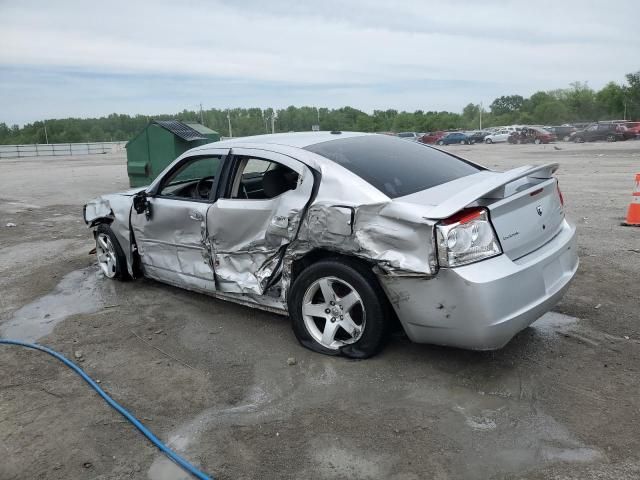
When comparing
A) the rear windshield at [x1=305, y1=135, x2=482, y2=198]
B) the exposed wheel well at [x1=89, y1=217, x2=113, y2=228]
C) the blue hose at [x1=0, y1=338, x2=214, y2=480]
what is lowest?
the blue hose at [x1=0, y1=338, x2=214, y2=480]

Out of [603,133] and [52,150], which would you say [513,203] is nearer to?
[603,133]

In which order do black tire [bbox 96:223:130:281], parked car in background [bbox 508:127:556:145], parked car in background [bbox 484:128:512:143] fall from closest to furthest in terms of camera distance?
black tire [bbox 96:223:130:281] < parked car in background [bbox 508:127:556:145] < parked car in background [bbox 484:128:512:143]

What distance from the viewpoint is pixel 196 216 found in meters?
4.84

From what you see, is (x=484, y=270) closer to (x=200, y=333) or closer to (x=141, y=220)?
(x=200, y=333)

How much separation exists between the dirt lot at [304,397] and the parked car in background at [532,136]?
4013cm

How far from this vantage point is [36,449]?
3.12m

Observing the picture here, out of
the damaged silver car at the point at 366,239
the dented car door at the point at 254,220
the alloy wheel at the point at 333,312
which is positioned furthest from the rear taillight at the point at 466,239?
the dented car door at the point at 254,220

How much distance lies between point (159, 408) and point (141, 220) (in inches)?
98.0

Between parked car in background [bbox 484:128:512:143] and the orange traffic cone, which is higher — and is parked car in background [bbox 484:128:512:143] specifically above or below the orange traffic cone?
above

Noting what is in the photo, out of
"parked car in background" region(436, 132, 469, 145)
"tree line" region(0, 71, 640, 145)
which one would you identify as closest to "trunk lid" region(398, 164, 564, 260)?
"parked car in background" region(436, 132, 469, 145)

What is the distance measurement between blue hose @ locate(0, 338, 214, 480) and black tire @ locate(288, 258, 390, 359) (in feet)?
4.35

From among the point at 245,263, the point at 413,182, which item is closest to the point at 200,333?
the point at 245,263

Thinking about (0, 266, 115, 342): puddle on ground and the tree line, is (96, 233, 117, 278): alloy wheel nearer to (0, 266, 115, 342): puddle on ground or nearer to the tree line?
(0, 266, 115, 342): puddle on ground

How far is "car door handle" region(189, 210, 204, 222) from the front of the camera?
481 cm
